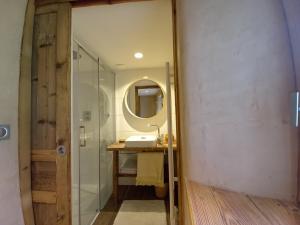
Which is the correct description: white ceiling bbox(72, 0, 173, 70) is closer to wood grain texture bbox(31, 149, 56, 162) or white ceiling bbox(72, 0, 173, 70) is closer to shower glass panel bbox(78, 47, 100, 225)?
shower glass panel bbox(78, 47, 100, 225)

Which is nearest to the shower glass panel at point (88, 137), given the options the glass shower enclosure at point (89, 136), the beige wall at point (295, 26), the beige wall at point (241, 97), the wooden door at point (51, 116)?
the glass shower enclosure at point (89, 136)

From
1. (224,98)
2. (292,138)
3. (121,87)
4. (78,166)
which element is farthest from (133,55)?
(292,138)

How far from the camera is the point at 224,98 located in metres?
0.85

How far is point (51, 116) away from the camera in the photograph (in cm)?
137

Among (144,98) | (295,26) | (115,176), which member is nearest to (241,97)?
(295,26)

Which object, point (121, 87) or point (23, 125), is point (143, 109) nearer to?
point (121, 87)

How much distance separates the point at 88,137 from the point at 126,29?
1.19 metres

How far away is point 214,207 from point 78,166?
4.82 feet

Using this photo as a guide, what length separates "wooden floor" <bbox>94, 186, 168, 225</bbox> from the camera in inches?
86.1

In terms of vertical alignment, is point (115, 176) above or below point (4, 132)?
below

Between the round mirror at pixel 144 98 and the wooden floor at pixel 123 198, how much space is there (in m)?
1.19

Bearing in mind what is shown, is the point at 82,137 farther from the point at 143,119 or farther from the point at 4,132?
the point at 143,119

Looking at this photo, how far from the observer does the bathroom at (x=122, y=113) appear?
1.61 meters

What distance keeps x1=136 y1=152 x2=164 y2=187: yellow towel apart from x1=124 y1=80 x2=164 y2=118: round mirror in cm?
81
